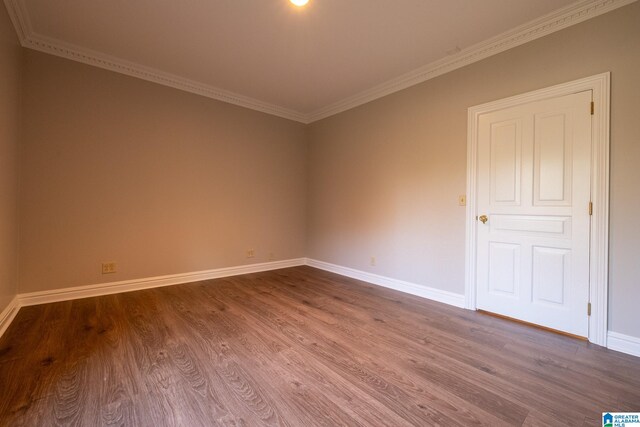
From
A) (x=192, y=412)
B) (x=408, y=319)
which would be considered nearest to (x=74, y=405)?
(x=192, y=412)

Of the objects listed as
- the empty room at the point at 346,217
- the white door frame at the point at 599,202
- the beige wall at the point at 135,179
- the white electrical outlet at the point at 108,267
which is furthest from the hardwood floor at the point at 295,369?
the beige wall at the point at 135,179

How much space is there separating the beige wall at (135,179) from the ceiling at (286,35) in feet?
1.18

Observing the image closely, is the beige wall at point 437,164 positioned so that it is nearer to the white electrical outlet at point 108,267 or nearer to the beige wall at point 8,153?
A: the white electrical outlet at point 108,267

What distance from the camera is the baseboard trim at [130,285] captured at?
2826 mm

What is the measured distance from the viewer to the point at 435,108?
10.4 ft

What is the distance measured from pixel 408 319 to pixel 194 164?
3.35 m

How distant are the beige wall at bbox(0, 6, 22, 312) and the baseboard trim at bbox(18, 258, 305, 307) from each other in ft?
0.84

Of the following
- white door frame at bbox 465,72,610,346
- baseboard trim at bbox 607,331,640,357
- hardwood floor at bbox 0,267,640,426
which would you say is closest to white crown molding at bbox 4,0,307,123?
hardwood floor at bbox 0,267,640,426

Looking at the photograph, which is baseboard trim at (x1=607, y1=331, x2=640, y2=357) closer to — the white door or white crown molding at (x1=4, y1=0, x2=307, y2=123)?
the white door

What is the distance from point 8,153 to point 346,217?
3.75 metres

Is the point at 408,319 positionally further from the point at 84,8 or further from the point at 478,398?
the point at 84,8

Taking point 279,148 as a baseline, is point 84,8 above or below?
above

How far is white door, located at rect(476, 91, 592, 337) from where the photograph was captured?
225cm

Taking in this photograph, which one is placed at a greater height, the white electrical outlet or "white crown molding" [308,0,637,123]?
"white crown molding" [308,0,637,123]
